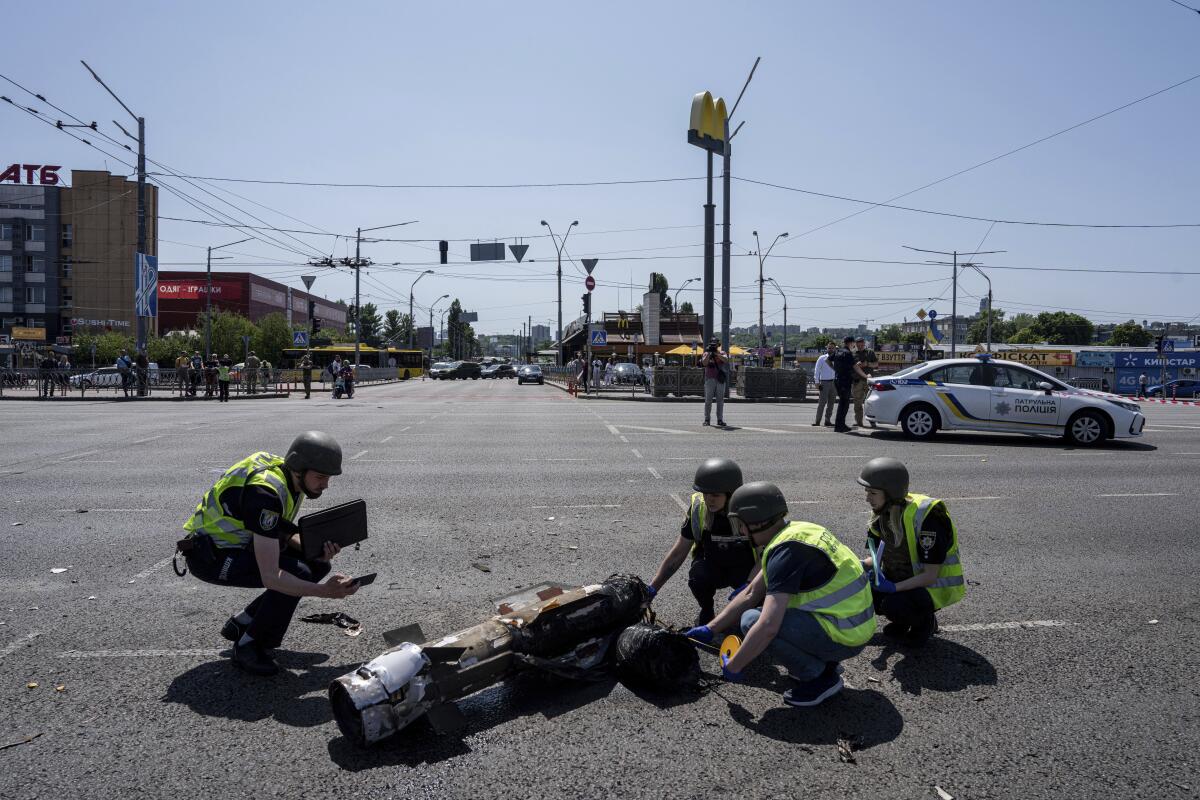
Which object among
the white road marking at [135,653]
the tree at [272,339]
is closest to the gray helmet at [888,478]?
the white road marking at [135,653]

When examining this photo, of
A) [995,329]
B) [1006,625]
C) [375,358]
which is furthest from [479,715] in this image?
[995,329]

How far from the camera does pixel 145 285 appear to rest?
29.5 meters

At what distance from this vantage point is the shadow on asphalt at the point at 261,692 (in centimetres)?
375

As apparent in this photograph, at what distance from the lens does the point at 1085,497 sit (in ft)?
30.5

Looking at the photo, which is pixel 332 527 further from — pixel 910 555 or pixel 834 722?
pixel 910 555

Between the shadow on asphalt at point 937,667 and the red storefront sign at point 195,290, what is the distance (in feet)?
343

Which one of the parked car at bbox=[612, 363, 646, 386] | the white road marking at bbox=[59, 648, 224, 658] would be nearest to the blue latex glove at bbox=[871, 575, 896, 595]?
the white road marking at bbox=[59, 648, 224, 658]

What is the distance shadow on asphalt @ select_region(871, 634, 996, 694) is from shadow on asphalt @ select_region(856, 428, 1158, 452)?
35.3 feet

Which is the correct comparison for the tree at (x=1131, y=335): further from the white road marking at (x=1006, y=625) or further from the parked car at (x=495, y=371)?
the white road marking at (x=1006, y=625)

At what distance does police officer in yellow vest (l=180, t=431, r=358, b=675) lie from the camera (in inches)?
161

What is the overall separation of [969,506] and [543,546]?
464 cm

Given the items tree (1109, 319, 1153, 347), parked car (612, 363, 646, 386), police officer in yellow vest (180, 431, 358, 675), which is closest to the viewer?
police officer in yellow vest (180, 431, 358, 675)

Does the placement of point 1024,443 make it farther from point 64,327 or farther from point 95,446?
point 64,327

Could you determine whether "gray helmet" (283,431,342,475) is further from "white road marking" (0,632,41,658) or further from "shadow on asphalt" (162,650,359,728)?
"white road marking" (0,632,41,658)
